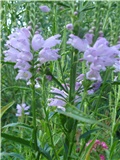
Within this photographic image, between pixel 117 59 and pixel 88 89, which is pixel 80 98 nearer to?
pixel 88 89

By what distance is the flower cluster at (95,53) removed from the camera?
102cm

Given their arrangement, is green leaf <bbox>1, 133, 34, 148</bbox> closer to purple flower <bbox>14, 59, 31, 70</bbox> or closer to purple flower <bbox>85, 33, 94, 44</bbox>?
purple flower <bbox>14, 59, 31, 70</bbox>

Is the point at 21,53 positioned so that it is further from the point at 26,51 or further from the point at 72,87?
the point at 72,87

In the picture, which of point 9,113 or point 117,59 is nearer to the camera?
point 117,59

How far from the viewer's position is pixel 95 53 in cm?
102

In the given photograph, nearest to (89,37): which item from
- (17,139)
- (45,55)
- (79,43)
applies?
(79,43)

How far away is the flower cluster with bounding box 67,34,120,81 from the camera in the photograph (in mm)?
1022

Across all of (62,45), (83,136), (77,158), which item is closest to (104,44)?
(83,136)

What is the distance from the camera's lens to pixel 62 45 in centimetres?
157

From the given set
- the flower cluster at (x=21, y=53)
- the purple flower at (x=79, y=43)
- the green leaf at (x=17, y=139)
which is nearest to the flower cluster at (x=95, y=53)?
the purple flower at (x=79, y=43)

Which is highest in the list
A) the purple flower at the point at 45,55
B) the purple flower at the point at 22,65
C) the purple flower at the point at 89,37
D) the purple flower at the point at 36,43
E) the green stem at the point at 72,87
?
the purple flower at the point at 89,37

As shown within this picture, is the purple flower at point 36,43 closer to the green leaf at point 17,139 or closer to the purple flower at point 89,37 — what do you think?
the purple flower at point 89,37

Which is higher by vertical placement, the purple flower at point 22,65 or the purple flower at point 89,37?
the purple flower at point 89,37

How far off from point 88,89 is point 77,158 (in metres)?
0.28
